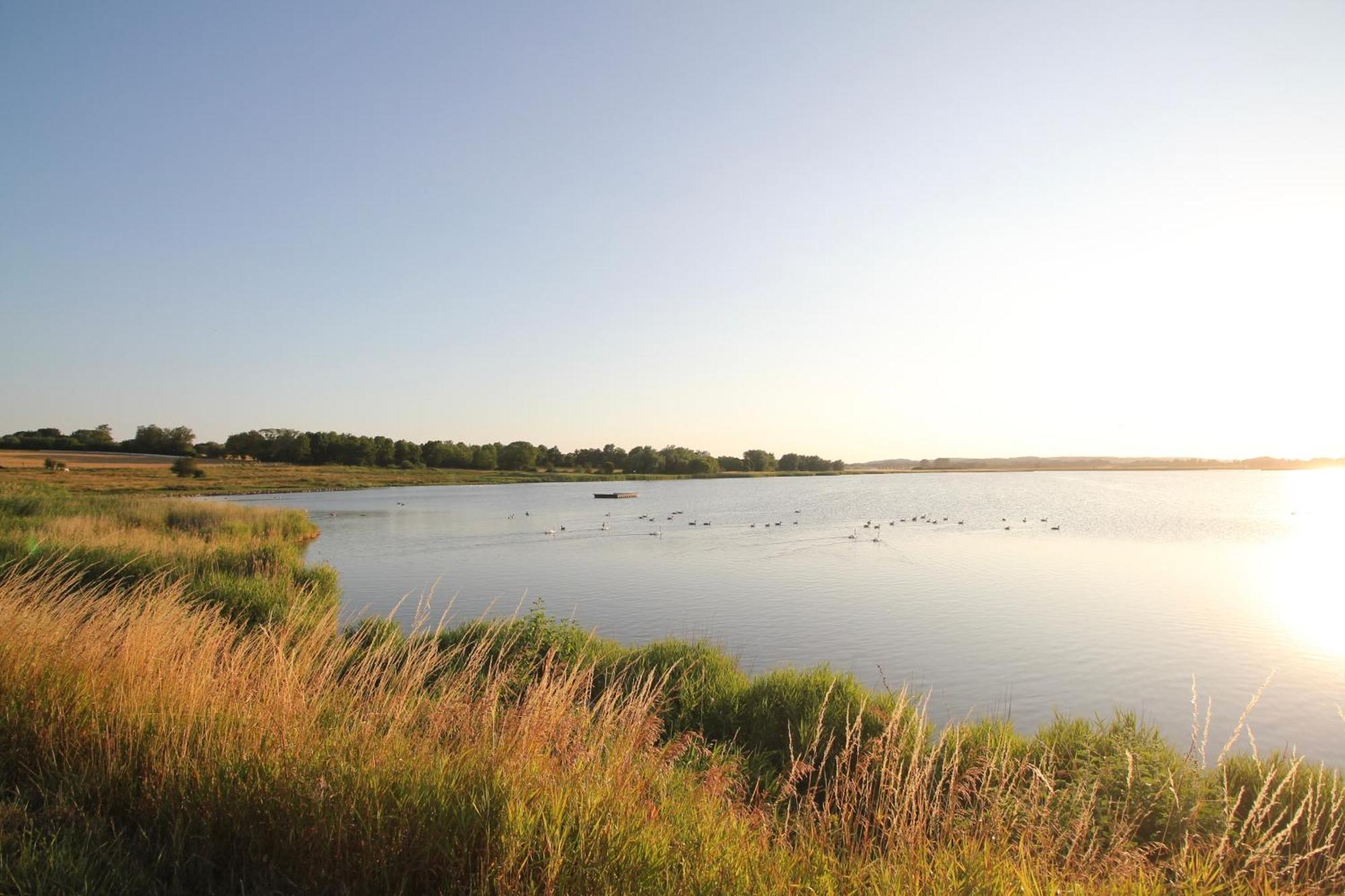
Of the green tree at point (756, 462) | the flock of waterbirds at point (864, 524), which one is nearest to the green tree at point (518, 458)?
the green tree at point (756, 462)

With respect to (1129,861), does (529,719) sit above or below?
above

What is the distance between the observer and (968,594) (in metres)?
22.6

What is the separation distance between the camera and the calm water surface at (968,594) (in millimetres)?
13391

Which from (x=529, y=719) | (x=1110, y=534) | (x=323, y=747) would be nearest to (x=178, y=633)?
(x=323, y=747)

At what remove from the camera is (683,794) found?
17.6 ft

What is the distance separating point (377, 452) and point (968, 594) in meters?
152

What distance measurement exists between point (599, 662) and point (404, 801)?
336 inches

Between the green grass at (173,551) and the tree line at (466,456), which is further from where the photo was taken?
the tree line at (466,456)

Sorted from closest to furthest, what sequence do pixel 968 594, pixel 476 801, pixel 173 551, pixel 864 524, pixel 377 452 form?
pixel 476 801 < pixel 173 551 < pixel 968 594 < pixel 864 524 < pixel 377 452

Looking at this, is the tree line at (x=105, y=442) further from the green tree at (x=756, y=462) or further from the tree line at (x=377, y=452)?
the green tree at (x=756, y=462)

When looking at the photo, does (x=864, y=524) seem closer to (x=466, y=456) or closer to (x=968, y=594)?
(x=968, y=594)

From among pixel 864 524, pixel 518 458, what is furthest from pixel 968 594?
pixel 518 458

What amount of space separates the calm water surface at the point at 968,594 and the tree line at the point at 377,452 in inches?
4323

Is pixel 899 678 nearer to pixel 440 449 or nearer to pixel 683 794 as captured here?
pixel 683 794
